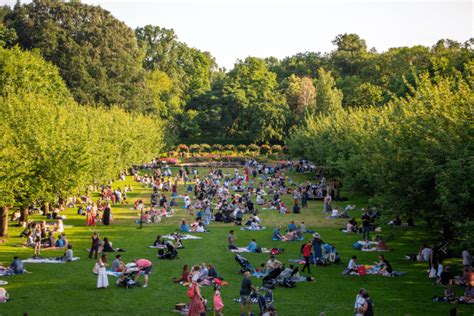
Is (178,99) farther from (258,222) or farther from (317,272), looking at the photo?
(317,272)

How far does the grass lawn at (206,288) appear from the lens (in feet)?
61.7

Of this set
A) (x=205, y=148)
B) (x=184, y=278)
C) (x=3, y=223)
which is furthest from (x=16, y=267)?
(x=205, y=148)

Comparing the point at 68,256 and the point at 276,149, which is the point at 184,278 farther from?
the point at 276,149

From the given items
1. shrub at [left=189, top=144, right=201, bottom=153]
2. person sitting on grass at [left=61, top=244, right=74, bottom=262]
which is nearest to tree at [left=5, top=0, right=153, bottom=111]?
shrub at [left=189, top=144, right=201, bottom=153]

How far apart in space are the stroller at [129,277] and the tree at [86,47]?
61.8 meters

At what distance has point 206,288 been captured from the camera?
70.8 feet

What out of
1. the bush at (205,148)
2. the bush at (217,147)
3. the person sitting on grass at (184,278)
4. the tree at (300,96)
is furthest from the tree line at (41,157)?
the tree at (300,96)

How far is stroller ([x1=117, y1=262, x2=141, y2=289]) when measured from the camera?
21469 millimetres

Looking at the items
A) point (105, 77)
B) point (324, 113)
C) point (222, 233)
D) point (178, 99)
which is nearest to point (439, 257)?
point (222, 233)

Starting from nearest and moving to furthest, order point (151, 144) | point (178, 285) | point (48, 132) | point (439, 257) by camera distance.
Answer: point (178, 285) → point (439, 257) → point (48, 132) → point (151, 144)

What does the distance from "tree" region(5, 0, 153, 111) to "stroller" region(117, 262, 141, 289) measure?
61.8 meters

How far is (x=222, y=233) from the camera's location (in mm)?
33438

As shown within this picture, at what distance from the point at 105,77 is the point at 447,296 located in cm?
7402

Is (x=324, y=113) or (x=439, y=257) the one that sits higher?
(x=324, y=113)
